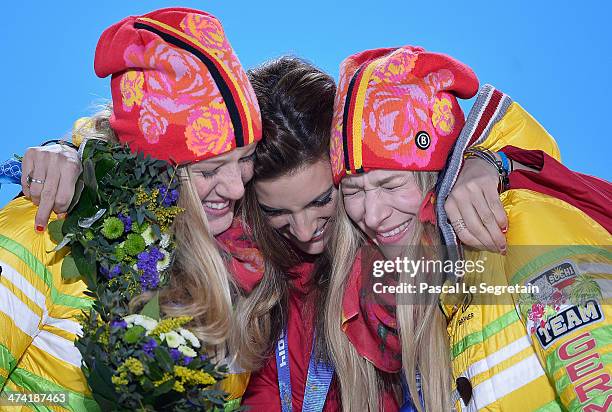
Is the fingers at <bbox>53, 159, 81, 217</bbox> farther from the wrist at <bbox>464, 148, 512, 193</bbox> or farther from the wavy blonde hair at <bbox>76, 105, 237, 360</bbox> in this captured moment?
the wrist at <bbox>464, 148, 512, 193</bbox>

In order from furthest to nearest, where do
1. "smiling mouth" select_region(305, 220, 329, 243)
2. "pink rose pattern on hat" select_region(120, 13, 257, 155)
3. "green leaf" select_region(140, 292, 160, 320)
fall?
"smiling mouth" select_region(305, 220, 329, 243) → "pink rose pattern on hat" select_region(120, 13, 257, 155) → "green leaf" select_region(140, 292, 160, 320)

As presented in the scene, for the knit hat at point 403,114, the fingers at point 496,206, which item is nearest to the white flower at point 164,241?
the knit hat at point 403,114

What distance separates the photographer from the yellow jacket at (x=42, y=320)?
2.73 m

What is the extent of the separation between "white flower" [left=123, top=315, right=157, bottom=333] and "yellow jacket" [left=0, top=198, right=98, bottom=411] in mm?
278

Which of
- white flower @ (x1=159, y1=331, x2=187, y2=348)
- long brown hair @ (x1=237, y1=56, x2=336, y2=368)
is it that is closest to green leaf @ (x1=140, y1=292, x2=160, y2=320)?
white flower @ (x1=159, y1=331, x2=187, y2=348)

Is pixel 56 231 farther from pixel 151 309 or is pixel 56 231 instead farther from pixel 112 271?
pixel 151 309

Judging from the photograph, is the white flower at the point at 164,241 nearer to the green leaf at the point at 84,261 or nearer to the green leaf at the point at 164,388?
the green leaf at the point at 84,261

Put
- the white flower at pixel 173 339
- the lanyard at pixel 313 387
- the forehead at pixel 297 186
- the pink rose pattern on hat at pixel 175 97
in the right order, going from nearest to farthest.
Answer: the white flower at pixel 173 339 → the pink rose pattern on hat at pixel 175 97 → the forehead at pixel 297 186 → the lanyard at pixel 313 387

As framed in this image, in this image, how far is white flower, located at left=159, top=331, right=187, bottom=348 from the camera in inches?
99.0

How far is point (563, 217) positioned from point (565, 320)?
30 cm

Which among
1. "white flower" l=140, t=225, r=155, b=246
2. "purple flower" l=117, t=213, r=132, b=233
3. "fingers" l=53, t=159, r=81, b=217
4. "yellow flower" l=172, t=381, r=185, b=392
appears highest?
"fingers" l=53, t=159, r=81, b=217

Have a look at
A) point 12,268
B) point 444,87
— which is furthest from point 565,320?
point 12,268

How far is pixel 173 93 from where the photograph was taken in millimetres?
2871

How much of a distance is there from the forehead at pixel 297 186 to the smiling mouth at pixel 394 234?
0.28 metres
